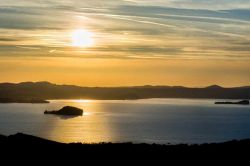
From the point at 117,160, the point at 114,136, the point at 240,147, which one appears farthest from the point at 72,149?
the point at 114,136

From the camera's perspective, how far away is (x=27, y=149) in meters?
48.7

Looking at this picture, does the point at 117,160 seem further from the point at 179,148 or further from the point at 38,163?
the point at 179,148

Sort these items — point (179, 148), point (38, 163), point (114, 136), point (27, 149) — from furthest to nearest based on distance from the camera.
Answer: point (114, 136) → point (179, 148) → point (27, 149) → point (38, 163)

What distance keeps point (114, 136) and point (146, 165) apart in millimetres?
98950

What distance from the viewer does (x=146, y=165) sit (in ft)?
141

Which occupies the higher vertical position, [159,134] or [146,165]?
[146,165]

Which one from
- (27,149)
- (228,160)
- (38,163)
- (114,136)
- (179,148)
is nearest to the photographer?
(38,163)

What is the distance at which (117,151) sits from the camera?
49594 mm

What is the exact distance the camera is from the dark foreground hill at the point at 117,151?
45.7 metres

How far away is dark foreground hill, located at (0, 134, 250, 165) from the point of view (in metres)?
45.7

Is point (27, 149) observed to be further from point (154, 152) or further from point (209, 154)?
point (209, 154)

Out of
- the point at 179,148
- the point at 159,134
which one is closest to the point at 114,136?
the point at 159,134

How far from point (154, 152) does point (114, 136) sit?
302 ft

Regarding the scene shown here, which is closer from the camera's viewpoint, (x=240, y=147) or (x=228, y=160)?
(x=228, y=160)
